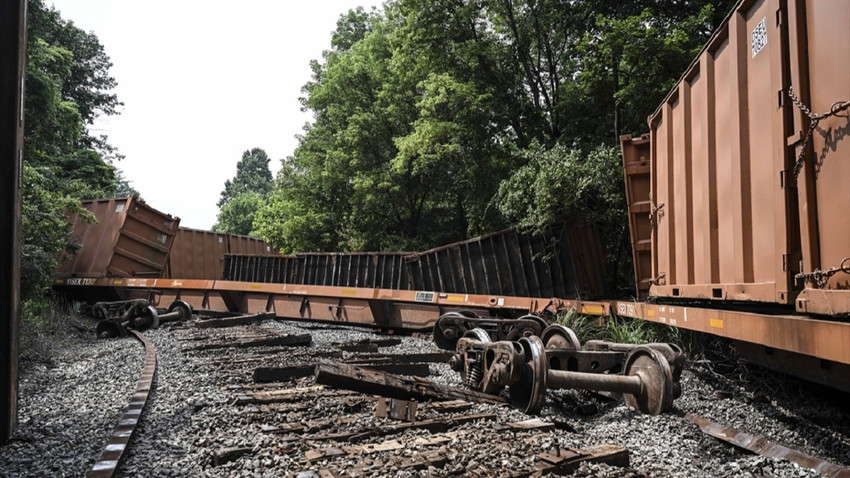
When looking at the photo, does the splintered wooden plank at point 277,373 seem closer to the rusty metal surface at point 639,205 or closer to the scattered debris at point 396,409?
the scattered debris at point 396,409

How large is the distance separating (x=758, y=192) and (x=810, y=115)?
0.90 m

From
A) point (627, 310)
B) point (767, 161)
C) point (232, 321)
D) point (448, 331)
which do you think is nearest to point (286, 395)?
point (767, 161)

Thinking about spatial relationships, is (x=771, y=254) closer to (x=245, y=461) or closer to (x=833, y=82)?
(x=833, y=82)

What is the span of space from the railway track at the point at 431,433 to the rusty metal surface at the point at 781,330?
74 cm

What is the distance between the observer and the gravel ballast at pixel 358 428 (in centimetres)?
343

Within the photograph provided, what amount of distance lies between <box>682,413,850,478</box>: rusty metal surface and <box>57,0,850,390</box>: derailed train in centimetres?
55

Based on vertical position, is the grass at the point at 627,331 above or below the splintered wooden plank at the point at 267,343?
above

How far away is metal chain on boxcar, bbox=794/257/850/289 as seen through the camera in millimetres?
3199

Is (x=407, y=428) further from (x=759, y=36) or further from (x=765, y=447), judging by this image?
(x=759, y=36)

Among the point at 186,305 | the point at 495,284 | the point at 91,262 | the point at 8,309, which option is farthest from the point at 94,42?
the point at 8,309

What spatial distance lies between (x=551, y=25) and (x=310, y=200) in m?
16.1

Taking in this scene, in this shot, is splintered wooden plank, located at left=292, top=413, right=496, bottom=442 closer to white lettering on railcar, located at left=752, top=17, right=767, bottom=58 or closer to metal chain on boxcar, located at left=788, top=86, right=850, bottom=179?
metal chain on boxcar, located at left=788, top=86, right=850, bottom=179

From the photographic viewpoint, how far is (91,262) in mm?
15477

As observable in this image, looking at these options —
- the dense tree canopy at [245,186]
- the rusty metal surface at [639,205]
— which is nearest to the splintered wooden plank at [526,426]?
the rusty metal surface at [639,205]
